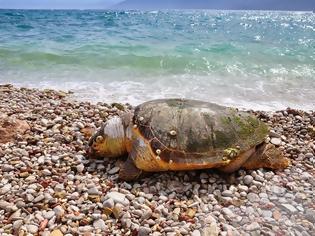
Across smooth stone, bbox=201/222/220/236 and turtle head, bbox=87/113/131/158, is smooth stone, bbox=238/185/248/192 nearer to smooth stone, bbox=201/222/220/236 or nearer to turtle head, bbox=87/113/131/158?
smooth stone, bbox=201/222/220/236

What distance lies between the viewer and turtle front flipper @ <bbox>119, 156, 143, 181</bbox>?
14.5ft

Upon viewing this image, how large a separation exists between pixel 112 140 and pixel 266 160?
2129 millimetres

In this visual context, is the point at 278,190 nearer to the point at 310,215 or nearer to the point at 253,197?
the point at 253,197

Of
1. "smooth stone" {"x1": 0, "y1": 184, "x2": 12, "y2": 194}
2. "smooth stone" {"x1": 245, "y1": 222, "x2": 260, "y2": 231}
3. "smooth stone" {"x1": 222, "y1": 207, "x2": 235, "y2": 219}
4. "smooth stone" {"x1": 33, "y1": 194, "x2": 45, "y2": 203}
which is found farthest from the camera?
"smooth stone" {"x1": 0, "y1": 184, "x2": 12, "y2": 194}

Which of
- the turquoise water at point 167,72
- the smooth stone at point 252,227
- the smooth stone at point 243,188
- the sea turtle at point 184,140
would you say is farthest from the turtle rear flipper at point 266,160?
the turquoise water at point 167,72

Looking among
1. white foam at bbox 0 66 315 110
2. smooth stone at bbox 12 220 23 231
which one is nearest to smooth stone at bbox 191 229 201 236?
smooth stone at bbox 12 220 23 231

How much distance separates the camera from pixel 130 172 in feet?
14.5

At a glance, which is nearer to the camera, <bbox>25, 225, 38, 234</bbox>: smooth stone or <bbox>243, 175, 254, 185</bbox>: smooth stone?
<bbox>25, 225, 38, 234</bbox>: smooth stone

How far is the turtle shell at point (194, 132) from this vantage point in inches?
172

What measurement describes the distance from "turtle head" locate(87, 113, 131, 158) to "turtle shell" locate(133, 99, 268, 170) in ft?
0.80

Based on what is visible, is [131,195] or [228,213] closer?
[228,213]

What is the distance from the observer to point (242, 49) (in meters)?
17.4

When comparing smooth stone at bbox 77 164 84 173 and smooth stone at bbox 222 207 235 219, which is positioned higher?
smooth stone at bbox 77 164 84 173

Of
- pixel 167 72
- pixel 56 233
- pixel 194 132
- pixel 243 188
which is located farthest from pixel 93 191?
pixel 167 72
